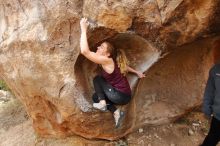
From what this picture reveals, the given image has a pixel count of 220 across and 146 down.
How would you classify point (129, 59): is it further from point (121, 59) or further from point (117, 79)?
point (117, 79)

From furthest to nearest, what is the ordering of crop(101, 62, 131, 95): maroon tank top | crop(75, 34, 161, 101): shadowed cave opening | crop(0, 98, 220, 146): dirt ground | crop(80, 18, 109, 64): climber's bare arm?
crop(0, 98, 220, 146): dirt ground → crop(75, 34, 161, 101): shadowed cave opening → crop(101, 62, 131, 95): maroon tank top → crop(80, 18, 109, 64): climber's bare arm

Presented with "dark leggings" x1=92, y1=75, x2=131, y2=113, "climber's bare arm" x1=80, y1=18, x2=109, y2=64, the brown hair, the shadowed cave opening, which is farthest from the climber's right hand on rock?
"dark leggings" x1=92, y1=75, x2=131, y2=113

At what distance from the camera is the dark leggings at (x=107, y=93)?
17.0 feet

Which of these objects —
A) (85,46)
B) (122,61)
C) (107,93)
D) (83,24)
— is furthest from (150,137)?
(83,24)

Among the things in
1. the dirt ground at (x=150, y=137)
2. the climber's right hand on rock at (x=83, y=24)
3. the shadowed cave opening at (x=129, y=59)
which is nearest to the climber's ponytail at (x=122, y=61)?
the shadowed cave opening at (x=129, y=59)

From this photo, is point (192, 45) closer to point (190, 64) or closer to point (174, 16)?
point (190, 64)

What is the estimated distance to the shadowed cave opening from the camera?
527 cm

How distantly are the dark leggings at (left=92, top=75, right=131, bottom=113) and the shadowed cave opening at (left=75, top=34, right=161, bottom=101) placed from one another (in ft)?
0.64

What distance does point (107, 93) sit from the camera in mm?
5188

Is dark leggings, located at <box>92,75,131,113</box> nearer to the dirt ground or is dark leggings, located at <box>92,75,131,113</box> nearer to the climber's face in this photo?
the climber's face

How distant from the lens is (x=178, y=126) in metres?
6.17

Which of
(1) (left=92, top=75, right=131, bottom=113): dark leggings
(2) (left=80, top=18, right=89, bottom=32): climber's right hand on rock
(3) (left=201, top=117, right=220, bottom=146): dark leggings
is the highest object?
(2) (left=80, top=18, right=89, bottom=32): climber's right hand on rock

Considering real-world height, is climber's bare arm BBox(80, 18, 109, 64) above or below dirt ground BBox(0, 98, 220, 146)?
above

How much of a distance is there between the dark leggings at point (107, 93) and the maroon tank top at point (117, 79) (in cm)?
5
